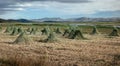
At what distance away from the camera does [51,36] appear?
114 feet

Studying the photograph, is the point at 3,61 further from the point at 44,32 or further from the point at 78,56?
the point at 44,32

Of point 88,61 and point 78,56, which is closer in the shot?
point 88,61

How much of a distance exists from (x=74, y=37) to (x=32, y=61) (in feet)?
86.1

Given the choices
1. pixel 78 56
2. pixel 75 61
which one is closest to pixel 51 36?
pixel 78 56

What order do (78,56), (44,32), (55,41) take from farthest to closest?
(44,32) → (55,41) → (78,56)

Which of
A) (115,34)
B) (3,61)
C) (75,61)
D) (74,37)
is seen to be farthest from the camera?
(115,34)

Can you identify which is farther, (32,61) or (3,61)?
(3,61)

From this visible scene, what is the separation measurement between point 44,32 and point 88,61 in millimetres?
34383

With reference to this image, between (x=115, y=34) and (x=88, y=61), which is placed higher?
(x=88, y=61)

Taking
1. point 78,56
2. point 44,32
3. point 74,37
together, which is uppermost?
point 78,56

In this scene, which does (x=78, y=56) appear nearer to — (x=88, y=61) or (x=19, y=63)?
(x=88, y=61)

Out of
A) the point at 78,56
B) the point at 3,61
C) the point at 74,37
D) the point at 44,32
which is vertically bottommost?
the point at 44,32

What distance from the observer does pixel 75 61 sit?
1942cm

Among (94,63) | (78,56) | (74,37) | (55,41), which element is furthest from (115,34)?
(94,63)
